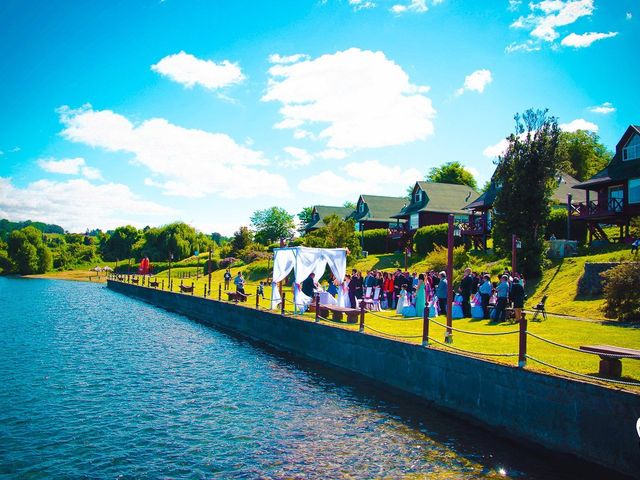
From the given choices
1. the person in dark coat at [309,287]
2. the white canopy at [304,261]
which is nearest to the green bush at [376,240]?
the person in dark coat at [309,287]

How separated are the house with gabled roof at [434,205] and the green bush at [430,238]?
7.28 metres

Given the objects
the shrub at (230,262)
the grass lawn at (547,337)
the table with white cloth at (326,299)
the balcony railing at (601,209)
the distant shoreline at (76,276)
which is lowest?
the distant shoreline at (76,276)

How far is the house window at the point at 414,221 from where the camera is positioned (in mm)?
55756

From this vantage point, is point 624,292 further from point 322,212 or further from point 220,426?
point 322,212

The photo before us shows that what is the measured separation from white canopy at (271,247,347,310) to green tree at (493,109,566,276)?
10.9m

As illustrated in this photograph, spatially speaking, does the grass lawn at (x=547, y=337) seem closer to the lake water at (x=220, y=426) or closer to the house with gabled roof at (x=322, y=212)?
the lake water at (x=220, y=426)

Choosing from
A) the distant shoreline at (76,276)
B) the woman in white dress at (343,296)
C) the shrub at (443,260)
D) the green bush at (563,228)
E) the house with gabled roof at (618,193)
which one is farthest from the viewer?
the distant shoreline at (76,276)

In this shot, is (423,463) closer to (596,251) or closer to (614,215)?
(596,251)

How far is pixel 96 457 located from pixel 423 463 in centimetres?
655

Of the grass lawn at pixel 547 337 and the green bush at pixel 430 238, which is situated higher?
the green bush at pixel 430 238

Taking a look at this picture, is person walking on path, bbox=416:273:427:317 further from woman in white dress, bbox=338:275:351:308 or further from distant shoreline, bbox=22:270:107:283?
distant shoreline, bbox=22:270:107:283

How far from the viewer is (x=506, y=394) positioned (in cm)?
1120

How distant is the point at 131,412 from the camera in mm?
12969

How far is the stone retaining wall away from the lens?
29.3 feet
